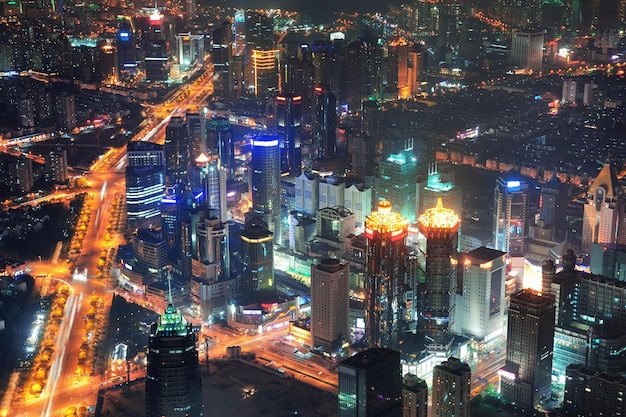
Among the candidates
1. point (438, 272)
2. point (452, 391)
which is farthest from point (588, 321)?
point (452, 391)

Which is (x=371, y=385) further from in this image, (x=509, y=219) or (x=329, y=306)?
(x=509, y=219)

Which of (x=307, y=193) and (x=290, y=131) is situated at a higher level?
(x=290, y=131)

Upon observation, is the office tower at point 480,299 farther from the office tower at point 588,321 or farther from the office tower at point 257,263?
the office tower at point 257,263

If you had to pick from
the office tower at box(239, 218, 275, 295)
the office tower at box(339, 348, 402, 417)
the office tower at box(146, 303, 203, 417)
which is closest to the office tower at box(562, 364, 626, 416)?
the office tower at box(339, 348, 402, 417)

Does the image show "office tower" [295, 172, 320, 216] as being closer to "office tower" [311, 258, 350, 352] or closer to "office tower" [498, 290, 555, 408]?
"office tower" [311, 258, 350, 352]

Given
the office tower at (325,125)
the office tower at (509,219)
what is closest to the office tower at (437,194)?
the office tower at (509,219)

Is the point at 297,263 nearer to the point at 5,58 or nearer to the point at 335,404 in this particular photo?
the point at 335,404
